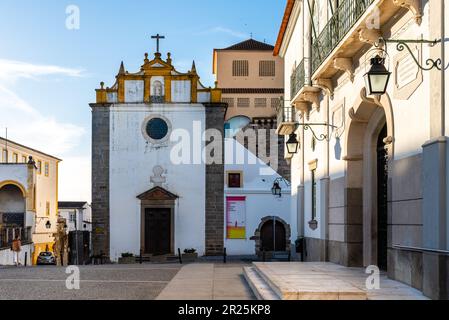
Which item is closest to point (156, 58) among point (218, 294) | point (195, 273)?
point (195, 273)

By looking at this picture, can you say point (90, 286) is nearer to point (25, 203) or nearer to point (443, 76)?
point (443, 76)

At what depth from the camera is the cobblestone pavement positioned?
10477mm

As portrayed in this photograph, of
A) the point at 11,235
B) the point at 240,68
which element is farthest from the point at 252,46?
the point at 11,235

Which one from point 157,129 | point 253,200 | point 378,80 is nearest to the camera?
point 378,80

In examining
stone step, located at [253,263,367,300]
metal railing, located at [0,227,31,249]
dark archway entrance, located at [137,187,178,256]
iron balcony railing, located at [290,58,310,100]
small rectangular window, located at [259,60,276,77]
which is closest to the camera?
stone step, located at [253,263,367,300]

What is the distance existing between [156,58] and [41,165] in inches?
999

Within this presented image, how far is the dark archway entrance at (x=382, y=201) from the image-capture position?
12.4m

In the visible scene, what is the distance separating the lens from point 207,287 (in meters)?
11.4

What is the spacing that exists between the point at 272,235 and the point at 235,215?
2.22 metres

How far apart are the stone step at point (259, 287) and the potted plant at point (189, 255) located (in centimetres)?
1870

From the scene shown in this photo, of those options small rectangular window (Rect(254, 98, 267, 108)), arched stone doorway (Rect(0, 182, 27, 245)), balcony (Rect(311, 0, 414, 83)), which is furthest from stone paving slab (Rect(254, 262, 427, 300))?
arched stone doorway (Rect(0, 182, 27, 245))

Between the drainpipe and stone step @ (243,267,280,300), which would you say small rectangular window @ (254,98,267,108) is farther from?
the drainpipe

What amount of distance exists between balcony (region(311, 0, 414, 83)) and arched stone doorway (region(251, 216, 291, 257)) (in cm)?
1771
